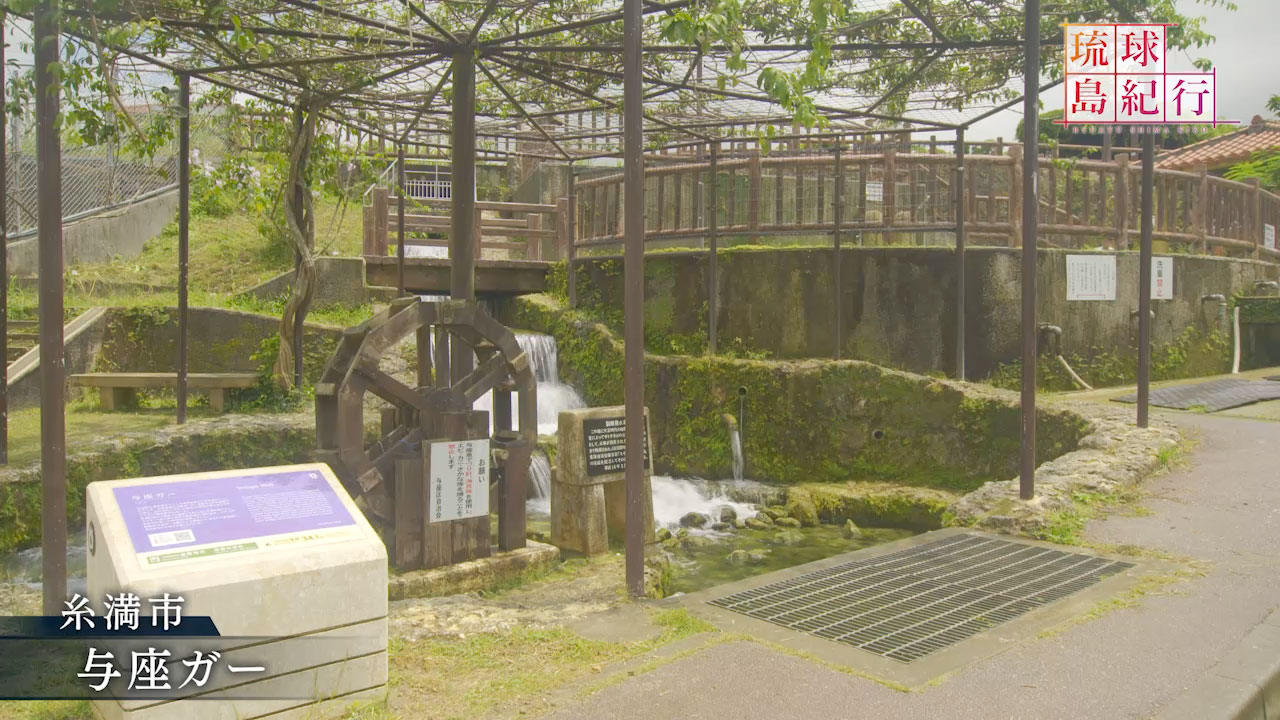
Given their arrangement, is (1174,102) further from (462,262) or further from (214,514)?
(214,514)

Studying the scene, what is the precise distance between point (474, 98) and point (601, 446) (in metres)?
3.06

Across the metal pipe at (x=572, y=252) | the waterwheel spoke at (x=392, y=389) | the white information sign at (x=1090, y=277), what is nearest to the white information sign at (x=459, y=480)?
the waterwheel spoke at (x=392, y=389)

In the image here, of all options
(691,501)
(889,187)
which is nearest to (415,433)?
(691,501)

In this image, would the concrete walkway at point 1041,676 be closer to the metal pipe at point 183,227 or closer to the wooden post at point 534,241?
the metal pipe at point 183,227

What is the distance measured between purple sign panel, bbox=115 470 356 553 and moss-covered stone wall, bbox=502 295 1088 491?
8.67 metres

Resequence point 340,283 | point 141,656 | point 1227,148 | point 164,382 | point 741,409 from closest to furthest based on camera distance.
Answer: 1. point 141,656
2. point 164,382
3. point 741,409
4. point 340,283
5. point 1227,148

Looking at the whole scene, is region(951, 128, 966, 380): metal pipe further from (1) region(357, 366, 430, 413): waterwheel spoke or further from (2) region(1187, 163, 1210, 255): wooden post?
(1) region(357, 366, 430, 413): waterwheel spoke

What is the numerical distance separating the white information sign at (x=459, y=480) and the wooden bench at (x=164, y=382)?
6.07 metres

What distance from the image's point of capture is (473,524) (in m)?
6.93

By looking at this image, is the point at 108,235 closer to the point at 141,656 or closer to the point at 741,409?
the point at 741,409

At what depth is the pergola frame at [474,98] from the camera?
4.71 metres

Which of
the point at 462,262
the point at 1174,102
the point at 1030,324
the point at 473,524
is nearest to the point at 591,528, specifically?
the point at 473,524

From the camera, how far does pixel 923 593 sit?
564 cm

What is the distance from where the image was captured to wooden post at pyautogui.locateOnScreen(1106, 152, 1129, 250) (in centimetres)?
1471
